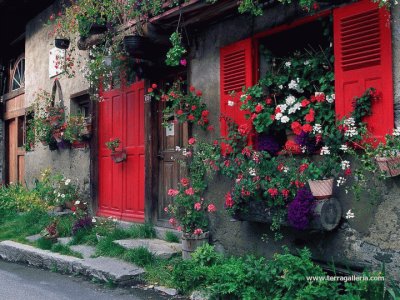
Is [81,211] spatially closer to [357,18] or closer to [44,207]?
[44,207]

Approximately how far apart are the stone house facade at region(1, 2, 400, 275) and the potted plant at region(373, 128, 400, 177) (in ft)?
0.63

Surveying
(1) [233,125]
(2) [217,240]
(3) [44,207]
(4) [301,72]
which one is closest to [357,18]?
(4) [301,72]

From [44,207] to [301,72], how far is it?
19.7 ft

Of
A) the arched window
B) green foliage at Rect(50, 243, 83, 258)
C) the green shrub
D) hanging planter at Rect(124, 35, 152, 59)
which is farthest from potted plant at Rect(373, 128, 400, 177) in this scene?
the arched window

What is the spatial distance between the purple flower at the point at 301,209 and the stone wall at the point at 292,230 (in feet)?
1.05

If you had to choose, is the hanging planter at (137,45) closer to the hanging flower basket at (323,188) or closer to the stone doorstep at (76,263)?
the stone doorstep at (76,263)

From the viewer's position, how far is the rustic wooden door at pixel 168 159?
7035 mm

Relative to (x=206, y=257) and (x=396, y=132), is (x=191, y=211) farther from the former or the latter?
(x=396, y=132)

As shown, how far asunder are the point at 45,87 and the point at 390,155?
8.09 metres

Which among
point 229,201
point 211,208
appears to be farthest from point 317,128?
point 211,208

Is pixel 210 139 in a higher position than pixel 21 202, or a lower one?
higher

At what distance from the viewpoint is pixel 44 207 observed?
9391 mm

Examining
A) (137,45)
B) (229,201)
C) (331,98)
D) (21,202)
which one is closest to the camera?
(331,98)

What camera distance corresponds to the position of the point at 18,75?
12836 mm
